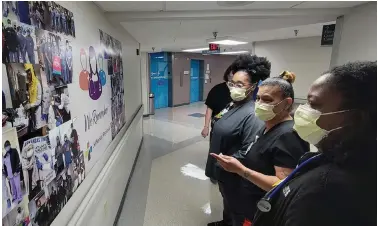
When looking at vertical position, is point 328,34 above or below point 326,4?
below

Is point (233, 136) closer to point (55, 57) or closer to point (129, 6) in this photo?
point (55, 57)

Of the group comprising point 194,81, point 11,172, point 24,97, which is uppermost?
point 24,97

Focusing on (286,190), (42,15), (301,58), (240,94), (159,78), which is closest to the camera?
(286,190)

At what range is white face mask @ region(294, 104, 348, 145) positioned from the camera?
0.88m

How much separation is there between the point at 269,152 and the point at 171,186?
2.17 m

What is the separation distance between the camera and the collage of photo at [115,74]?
2.08m

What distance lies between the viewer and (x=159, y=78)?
888 centimetres

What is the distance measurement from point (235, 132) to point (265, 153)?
41 centimetres

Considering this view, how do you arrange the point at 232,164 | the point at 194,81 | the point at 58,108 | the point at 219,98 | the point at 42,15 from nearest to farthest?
the point at 42,15 < the point at 58,108 < the point at 232,164 < the point at 219,98 < the point at 194,81

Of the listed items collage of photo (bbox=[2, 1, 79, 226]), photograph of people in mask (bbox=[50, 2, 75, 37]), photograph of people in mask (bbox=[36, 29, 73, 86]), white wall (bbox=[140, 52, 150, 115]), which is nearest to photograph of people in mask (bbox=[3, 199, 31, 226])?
collage of photo (bbox=[2, 1, 79, 226])

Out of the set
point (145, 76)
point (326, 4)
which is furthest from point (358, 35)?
point (145, 76)

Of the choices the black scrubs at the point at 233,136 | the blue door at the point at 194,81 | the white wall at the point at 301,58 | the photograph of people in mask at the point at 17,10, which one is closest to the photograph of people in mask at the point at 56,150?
the photograph of people in mask at the point at 17,10

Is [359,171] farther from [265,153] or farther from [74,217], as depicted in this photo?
[74,217]

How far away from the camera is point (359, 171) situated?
0.67 m
